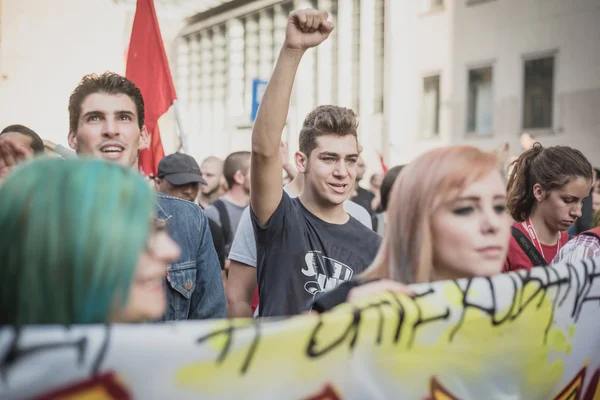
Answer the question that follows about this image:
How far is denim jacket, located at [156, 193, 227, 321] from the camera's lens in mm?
2248

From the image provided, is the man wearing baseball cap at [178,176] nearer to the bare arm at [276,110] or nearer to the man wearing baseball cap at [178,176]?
the man wearing baseball cap at [178,176]

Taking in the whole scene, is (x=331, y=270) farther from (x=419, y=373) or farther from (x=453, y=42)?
(x=453, y=42)

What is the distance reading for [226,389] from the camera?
1196 millimetres

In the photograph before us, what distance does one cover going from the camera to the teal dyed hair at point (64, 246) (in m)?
1.09

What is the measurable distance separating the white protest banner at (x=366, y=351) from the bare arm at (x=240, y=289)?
1.48m

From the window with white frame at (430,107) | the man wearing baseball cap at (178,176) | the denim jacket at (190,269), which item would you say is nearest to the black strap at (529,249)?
the denim jacket at (190,269)

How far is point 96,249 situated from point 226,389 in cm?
35

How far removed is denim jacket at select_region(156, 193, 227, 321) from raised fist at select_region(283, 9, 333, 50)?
0.69 metres

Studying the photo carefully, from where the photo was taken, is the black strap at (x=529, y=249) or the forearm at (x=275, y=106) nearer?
the forearm at (x=275, y=106)

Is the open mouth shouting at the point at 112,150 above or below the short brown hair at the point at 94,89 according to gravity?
below

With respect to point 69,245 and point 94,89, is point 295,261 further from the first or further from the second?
point 69,245

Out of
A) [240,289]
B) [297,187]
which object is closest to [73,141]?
[240,289]

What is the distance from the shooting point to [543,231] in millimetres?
3234

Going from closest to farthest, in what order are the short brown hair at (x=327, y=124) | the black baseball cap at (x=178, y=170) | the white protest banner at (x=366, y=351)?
the white protest banner at (x=366, y=351), the short brown hair at (x=327, y=124), the black baseball cap at (x=178, y=170)
